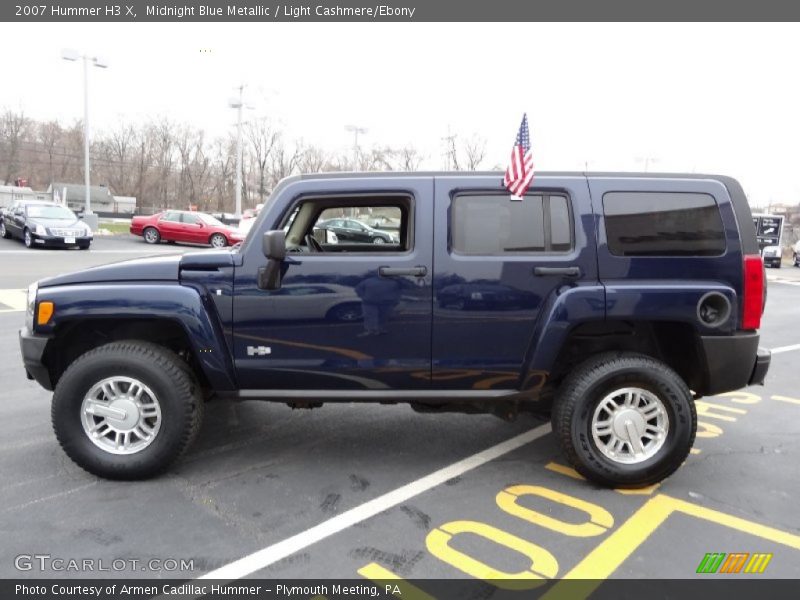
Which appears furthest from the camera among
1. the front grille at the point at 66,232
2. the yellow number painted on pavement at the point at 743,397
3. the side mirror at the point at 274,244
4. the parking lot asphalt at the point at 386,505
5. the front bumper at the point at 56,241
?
the front grille at the point at 66,232

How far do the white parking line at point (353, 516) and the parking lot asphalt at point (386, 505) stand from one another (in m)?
0.01

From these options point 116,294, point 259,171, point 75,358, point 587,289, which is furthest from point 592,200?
point 259,171

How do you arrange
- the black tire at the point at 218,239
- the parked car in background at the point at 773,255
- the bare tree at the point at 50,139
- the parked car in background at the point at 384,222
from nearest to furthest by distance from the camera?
the parked car in background at the point at 384,222
the black tire at the point at 218,239
the parked car in background at the point at 773,255
the bare tree at the point at 50,139

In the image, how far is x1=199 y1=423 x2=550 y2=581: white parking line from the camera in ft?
9.16

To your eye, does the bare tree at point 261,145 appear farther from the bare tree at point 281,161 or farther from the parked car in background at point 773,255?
the parked car in background at point 773,255

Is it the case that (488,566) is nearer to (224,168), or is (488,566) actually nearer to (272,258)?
(272,258)

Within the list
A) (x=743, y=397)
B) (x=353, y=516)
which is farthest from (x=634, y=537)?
(x=743, y=397)

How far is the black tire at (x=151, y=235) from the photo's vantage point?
24.6m

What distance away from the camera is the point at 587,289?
357 centimetres

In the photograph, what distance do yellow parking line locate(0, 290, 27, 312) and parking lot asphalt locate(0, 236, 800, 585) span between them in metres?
4.83

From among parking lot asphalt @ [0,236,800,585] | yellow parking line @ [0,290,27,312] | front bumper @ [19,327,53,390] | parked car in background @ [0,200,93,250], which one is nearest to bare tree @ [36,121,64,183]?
parked car in background @ [0,200,93,250]

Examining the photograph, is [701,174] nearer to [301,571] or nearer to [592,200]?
[592,200]

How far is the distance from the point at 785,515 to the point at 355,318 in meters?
2.80

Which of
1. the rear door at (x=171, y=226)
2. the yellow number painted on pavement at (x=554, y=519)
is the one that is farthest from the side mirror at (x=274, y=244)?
the rear door at (x=171, y=226)
